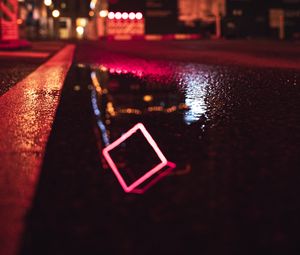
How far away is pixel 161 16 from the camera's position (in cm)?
2992

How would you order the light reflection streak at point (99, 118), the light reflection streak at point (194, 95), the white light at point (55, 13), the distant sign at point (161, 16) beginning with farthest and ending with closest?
the white light at point (55, 13) < the distant sign at point (161, 16) < the light reflection streak at point (194, 95) < the light reflection streak at point (99, 118)

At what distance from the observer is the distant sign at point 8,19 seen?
1373cm

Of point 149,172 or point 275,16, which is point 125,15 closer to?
point 275,16

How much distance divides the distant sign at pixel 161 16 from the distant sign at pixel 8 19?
1606 cm

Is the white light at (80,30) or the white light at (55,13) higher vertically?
the white light at (55,13)

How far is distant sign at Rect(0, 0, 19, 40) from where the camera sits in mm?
13727

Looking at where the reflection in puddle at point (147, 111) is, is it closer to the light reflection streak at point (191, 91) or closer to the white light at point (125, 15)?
the light reflection streak at point (191, 91)

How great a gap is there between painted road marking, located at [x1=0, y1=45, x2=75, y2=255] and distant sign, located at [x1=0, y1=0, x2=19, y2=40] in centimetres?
870

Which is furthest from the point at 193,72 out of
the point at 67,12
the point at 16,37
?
the point at 67,12

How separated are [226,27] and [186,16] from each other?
11.9 ft

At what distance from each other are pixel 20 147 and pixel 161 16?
2788cm

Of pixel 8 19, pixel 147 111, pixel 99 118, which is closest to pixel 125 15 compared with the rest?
pixel 8 19

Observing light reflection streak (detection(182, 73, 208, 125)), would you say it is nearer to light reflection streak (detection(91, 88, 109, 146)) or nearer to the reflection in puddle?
the reflection in puddle

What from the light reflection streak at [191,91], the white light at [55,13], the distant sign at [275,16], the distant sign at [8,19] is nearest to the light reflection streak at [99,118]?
the light reflection streak at [191,91]
